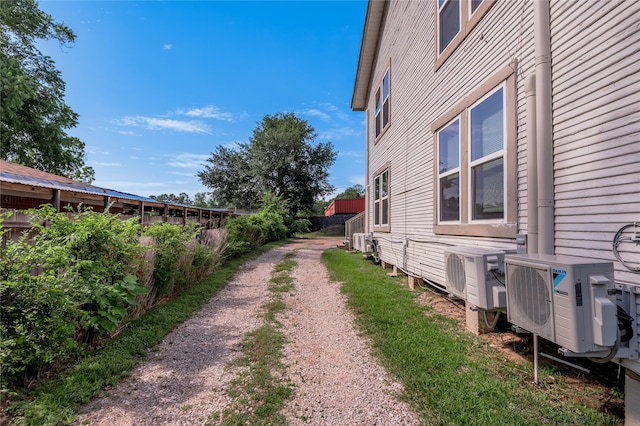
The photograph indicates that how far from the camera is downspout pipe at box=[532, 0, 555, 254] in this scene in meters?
2.77

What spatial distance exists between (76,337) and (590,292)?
4.58 meters

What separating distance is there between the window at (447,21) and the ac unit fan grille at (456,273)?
151 inches

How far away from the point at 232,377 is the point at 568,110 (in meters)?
4.07

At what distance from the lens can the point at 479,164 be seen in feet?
13.0

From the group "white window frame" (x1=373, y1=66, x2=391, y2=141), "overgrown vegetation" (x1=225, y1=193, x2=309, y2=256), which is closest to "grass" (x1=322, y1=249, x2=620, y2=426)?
"white window frame" (x1=373, y1=66, x2=391, y2=141)

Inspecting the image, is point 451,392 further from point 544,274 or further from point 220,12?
point 220,12

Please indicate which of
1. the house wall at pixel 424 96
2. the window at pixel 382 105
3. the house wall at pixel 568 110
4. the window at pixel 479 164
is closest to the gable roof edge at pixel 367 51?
the house wall at pixel 424 96

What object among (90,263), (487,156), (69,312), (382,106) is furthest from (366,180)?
(69,312)

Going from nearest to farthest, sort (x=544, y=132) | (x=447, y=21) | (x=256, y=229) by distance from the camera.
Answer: (x=544, y=132), (x=447, y=21), (x=256, y=229)

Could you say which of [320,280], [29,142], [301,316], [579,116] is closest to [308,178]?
[29,142]

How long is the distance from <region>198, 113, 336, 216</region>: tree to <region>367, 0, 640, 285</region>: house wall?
20.8m

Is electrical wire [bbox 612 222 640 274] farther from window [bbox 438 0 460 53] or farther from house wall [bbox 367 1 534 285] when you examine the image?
window [bbox 438 0 460 53]

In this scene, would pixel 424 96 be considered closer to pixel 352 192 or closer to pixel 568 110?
pixel 568 110

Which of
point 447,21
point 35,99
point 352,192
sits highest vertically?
point 352,192
